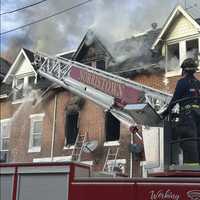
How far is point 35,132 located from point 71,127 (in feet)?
5.48

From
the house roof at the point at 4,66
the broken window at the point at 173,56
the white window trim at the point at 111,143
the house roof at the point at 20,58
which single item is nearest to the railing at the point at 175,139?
the broken window at the point at 173,56

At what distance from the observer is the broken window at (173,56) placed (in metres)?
12.3

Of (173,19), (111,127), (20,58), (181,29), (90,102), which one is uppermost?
(20,58)

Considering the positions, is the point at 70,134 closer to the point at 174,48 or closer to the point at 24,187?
the point at 174,48

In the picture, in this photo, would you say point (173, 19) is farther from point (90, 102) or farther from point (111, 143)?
point (111, 143)

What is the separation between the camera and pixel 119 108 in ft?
31.3

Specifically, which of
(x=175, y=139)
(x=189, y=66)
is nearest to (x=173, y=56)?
(x=189, y=66)

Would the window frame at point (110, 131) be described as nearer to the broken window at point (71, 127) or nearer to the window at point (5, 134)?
the broken window at point (71, 127)

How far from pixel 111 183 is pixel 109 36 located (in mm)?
8508

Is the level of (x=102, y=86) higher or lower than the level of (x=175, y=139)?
higher

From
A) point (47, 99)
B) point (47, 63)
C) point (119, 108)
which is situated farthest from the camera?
A: point (47, 99)

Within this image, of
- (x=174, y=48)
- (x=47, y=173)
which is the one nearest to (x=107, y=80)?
(x=174, y=48)

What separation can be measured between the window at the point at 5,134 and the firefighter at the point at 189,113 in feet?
37.3

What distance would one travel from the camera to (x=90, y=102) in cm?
1395
